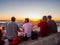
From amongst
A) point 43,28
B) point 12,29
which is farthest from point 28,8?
point 12,29

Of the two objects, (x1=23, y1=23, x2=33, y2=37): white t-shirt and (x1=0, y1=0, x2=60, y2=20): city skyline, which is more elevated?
(x1=0, y1=0, x2=60, y2=20): city skyline

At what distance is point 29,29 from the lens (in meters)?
8.18

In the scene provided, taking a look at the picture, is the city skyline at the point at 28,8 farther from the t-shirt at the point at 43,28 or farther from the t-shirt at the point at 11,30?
the t-shirt at the point at 11,30

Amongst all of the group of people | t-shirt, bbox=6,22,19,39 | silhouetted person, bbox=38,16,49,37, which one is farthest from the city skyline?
t-shirt, bbox=6,22,19,39

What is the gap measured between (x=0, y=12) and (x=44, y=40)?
7756 millimetres

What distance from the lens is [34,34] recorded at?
8086mm

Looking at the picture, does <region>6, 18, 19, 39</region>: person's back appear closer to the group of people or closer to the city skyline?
the group of people

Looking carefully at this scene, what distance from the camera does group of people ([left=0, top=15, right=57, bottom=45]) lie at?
7604 mm

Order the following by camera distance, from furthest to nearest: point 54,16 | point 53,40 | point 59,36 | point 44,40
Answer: point 54,16, point 59,36, point 53,40, point 44,40

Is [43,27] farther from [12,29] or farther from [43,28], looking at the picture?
[12,29]

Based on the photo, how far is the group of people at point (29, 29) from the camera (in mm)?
7604

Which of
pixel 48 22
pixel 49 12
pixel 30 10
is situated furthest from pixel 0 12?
pixel 48 22

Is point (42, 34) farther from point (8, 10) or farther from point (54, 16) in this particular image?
point (8, 10)

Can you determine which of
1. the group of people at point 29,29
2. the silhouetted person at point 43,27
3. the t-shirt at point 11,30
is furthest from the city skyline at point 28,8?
the t-shirt at point 11,30
